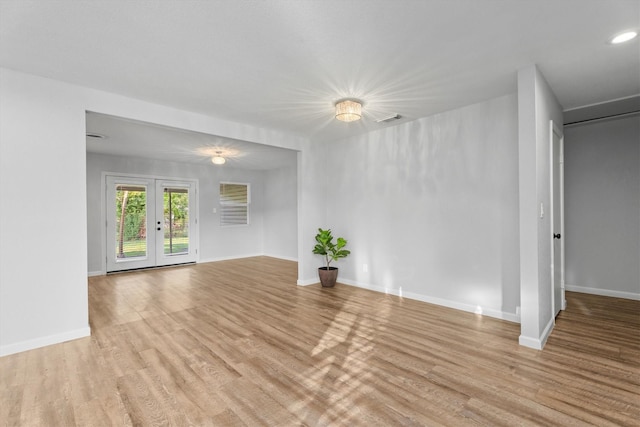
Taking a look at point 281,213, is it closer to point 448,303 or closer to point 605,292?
point 448,303

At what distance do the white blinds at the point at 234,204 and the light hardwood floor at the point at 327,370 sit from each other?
4.54 metres

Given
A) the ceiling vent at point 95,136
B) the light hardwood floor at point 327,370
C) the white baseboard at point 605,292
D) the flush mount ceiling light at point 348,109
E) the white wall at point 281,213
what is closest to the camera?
the light hardwood floor at point 327,370

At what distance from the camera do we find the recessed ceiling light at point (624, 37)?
90.9 inches

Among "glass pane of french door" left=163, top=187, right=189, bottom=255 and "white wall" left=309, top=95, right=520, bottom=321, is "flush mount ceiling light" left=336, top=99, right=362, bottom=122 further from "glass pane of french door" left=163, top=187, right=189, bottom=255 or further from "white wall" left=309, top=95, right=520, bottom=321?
"glass pane of french door" left=163, top=187, right=189, bottom=255

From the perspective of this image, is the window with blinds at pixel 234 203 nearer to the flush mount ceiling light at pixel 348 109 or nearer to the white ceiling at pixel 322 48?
the white ceiling at pixel 322 48

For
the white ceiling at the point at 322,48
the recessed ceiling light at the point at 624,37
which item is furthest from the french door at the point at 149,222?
the recessed ceiling light at the point at 624,37

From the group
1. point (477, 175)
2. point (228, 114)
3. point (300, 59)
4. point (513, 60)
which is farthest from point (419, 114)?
point (228, 114)

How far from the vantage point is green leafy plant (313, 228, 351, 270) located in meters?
5.17

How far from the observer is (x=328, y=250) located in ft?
17.6

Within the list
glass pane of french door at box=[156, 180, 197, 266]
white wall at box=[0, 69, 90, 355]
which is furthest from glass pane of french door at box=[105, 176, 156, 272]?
white wall at box=[0, 69, 90, 355]

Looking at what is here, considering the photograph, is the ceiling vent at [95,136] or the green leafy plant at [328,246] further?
the green leafy plant at [328,246]

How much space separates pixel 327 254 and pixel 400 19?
12.7ft

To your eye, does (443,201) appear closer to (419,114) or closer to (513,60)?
(419,114)

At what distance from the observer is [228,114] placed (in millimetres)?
4094
